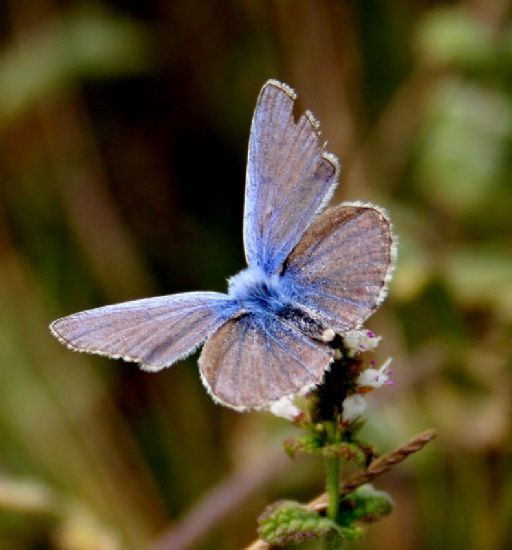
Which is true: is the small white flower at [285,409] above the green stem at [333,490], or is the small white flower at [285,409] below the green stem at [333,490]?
above

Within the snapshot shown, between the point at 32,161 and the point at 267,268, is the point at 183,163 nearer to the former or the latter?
the point at 32,161

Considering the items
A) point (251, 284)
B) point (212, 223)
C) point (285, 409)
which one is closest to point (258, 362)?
point (285, 409)

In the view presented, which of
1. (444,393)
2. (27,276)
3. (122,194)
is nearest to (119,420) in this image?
(27,276)

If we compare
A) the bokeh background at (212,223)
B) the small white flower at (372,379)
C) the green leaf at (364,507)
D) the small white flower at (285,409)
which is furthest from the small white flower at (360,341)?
the bokeh background at (212,223)

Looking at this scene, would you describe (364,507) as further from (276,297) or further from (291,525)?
(276,297)

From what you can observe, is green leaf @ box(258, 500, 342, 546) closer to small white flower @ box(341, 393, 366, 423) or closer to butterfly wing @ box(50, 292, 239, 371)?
small white flower @ box(341, 393, 366, 423)

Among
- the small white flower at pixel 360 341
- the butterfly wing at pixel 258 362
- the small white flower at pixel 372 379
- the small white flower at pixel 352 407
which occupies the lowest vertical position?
the small white flower at pixel 352 407

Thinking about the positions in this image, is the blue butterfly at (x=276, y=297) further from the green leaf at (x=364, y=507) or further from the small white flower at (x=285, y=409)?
the green leaf at (x=364, y=507)

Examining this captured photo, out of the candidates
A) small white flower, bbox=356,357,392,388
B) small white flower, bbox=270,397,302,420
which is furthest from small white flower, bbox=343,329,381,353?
small white flower, bbox=270,397,302,420
